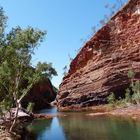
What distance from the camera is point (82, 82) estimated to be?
98.4 m

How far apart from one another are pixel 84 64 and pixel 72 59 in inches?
400

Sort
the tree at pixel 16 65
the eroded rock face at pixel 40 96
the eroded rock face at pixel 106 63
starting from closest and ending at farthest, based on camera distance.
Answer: the tree at pixel 16 65
the eroded rock face at pixel 106 63
the eroded rock face at pixel 40 96

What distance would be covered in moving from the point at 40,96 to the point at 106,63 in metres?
42.6

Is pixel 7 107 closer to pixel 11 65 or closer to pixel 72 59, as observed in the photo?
pixel 11 65

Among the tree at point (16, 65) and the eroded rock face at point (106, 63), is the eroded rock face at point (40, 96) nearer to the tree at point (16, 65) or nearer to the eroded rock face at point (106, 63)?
the eroded rock face at point (106, 63)

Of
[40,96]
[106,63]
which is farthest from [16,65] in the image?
[40,96]

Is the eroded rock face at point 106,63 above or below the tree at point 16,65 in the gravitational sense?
above

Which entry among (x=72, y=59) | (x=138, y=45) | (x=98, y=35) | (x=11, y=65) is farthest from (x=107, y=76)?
(x=11, y=65)

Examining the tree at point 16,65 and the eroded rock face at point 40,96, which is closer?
the tree at point 16,65

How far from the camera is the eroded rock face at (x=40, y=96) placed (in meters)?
114

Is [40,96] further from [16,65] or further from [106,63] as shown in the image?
[16,65]

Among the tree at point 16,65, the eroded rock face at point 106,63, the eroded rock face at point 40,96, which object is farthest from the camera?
the eroded rock face at point 40,96

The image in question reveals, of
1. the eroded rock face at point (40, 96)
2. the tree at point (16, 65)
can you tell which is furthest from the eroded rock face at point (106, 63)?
the tree at point (16, 65)

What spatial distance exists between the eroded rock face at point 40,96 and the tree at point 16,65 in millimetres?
68245
